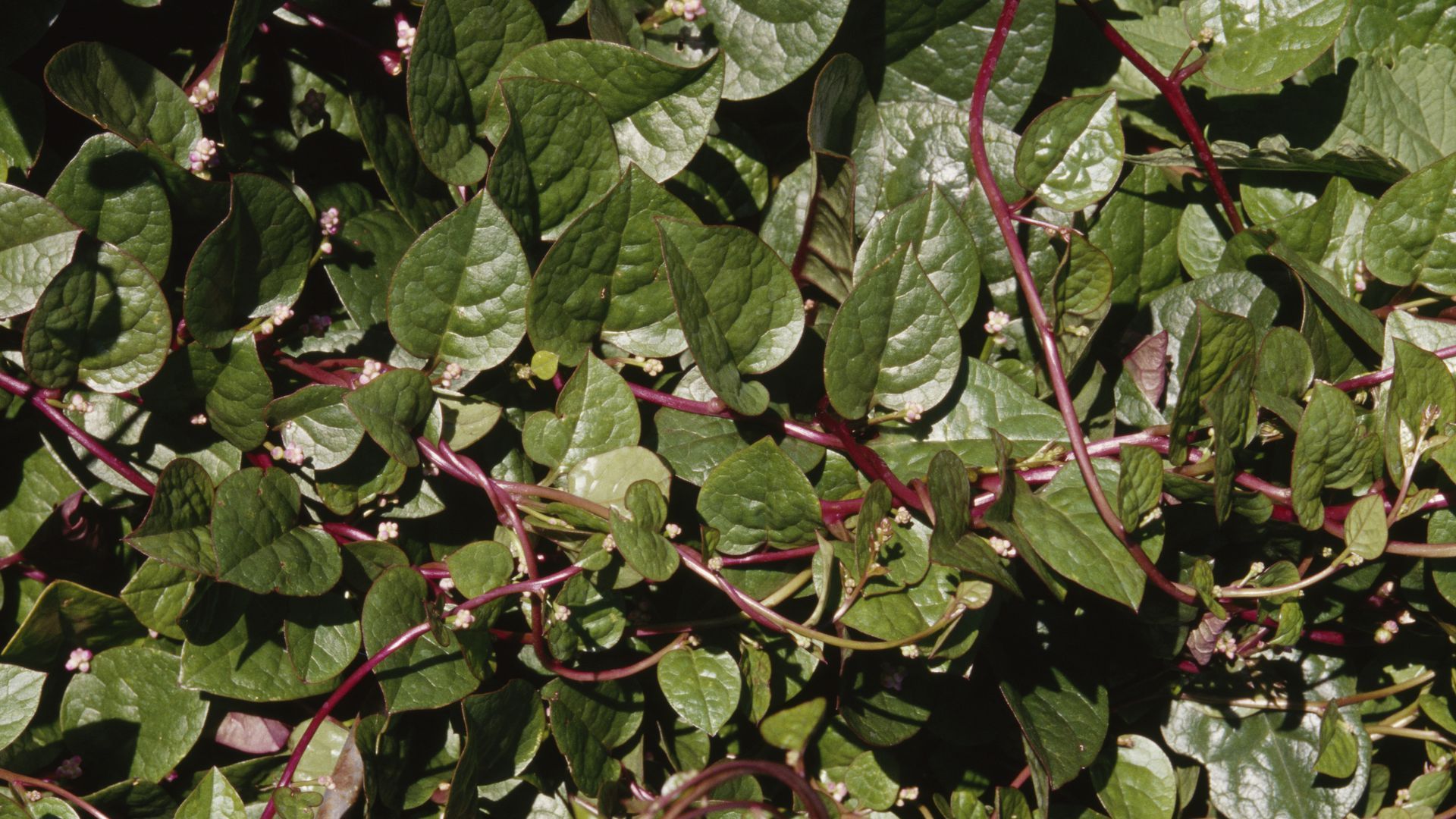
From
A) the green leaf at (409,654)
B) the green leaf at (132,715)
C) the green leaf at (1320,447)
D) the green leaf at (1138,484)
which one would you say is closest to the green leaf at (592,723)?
the green leaf at (409,654)

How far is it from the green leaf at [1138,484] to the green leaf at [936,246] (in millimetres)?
334

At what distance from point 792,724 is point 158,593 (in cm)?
89

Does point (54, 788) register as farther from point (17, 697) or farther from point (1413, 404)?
point (1413, 404)

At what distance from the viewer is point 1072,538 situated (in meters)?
1.33

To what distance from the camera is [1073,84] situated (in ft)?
6.05

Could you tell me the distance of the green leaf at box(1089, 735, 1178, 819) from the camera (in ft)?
5.60

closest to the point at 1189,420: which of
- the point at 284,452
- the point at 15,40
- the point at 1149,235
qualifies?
the point at 1149,235

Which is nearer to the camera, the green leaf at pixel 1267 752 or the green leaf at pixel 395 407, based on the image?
the green leaf at pixel 395 407

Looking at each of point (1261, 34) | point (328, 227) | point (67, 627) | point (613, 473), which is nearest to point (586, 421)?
point (613, 473)

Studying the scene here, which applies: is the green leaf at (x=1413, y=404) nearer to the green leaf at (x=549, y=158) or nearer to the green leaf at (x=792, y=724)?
the green leaf at (x=792, y=724)

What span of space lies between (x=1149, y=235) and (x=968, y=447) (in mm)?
554

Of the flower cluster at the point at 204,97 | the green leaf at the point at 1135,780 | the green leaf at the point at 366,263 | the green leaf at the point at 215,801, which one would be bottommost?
the green leaf at the point at 1135,780

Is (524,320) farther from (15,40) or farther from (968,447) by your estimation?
(15,40)

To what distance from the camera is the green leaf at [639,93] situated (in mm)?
1434
